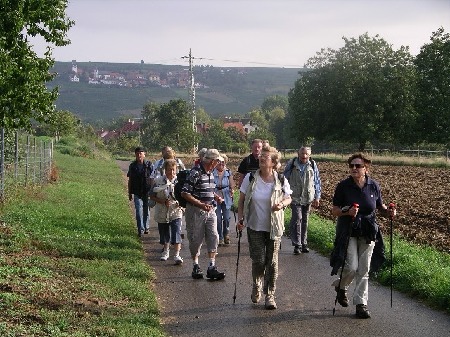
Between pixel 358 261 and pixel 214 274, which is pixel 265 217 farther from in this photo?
pixel 214 274

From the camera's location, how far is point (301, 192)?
12.7 m

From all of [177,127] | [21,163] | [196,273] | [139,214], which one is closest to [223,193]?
[139,214]

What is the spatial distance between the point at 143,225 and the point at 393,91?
48.9m

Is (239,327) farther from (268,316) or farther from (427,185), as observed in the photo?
(427,185)

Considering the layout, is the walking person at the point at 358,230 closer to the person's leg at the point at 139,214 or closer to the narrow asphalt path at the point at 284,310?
the narrow asphalt path at the point at 284,310

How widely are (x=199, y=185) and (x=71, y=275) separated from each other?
7.71ft

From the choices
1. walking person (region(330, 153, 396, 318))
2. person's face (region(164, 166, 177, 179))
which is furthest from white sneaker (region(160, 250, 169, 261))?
walking person (region(330, 153, 396, 318))

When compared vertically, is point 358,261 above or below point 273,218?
below

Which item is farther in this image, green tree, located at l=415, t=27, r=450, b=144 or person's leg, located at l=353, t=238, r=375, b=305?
green tree, located at l=415, t=27, r=450, b=144

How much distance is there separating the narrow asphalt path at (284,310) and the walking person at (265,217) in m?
0.39

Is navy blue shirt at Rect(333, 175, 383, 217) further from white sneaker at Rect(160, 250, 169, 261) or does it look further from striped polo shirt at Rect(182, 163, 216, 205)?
white sneaker at Rect(160, 250, 169, 261)

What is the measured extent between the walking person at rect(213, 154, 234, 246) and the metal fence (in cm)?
597

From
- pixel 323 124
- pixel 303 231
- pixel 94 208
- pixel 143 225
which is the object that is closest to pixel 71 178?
pixel 94 208

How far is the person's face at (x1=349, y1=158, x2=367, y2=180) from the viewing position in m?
8.16
